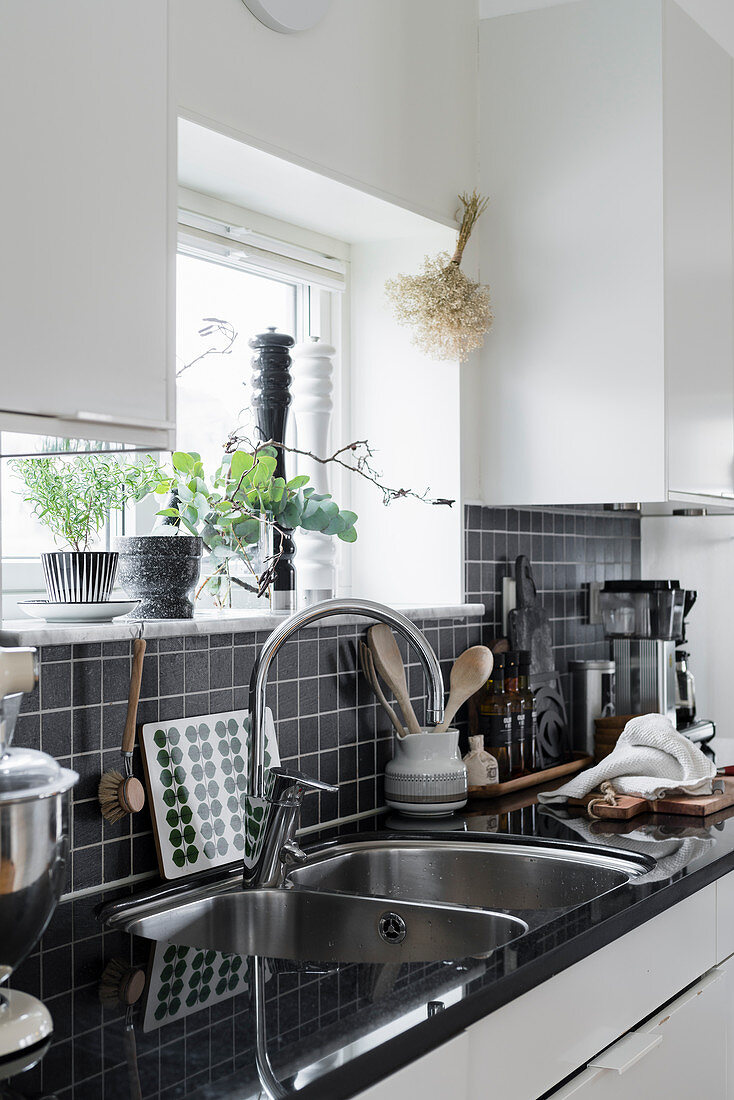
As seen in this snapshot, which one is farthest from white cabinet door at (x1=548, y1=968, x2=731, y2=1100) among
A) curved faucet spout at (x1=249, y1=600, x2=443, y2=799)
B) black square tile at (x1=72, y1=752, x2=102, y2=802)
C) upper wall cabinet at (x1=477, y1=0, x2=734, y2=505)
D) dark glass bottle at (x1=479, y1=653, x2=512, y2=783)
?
upper wall cabinet at (x1=477, y1=0, x2=734, y2=505)

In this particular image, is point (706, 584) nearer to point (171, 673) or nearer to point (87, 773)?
point (171, 673)

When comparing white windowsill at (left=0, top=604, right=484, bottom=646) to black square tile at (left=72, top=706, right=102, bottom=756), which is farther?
black square tile at (left=72, top=706, right=102, bottom=756)

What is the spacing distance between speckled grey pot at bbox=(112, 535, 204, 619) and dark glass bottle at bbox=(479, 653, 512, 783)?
84cm

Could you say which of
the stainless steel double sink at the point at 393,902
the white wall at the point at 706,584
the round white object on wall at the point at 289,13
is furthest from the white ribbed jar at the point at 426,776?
the white wall at the point at 706,584

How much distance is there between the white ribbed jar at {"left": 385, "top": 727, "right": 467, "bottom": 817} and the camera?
83.6 inches

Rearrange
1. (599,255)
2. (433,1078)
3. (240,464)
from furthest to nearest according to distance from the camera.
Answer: (599,255), (240,464), (433,1078)

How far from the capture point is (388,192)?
7.18ft

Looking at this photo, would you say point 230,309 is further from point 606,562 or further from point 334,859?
point 606,562

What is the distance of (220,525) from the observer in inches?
76.5

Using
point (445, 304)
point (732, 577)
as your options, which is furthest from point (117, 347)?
point (732, 577)

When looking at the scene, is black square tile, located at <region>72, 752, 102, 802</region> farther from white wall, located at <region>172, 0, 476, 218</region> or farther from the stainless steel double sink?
white wall, located at <region>172, 0, 476, 218</region>

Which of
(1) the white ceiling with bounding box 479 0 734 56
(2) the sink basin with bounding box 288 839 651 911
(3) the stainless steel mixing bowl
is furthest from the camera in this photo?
(1) the white ceiling with bounding box 479 0 734 56

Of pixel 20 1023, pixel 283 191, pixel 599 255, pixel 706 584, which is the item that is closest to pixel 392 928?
pixel 20 1023

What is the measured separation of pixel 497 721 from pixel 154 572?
911mm
